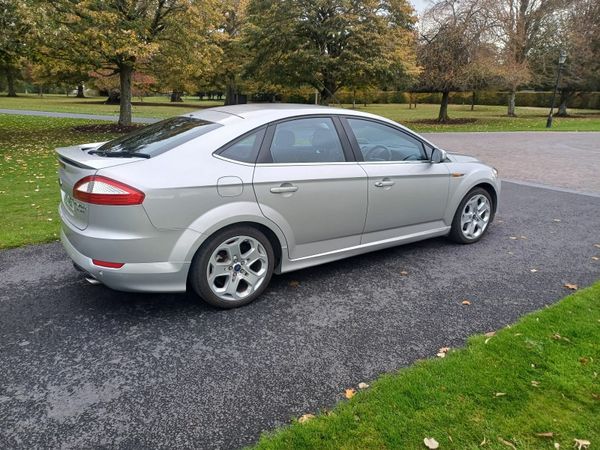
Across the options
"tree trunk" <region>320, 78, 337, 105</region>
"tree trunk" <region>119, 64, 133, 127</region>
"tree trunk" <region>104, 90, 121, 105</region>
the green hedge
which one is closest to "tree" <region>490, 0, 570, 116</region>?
"tree trunk" <region>320, 78, 337, 105</region>

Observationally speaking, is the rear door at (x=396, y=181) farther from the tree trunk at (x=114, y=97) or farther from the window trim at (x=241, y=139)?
the tree trunk at (x=114, y=97)

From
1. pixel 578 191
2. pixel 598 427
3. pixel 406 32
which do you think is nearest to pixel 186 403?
pixel 598 427

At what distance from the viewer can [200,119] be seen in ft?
13.2

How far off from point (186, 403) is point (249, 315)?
1.09m

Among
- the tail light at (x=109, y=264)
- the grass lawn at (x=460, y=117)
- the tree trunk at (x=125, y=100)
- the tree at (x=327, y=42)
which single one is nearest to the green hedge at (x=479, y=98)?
the grass lawn at (x=460, y=117)

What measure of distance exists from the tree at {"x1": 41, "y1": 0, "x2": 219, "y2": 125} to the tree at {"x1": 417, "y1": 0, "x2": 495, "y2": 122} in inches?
557

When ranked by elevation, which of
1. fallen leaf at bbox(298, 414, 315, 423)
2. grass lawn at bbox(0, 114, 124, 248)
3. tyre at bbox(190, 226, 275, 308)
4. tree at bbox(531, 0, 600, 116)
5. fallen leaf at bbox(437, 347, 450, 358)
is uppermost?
tree at bbox(531, 0, 600, 116)

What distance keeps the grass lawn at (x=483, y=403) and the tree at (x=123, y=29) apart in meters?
14.6

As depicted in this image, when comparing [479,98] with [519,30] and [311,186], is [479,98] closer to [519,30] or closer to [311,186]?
[519,30]

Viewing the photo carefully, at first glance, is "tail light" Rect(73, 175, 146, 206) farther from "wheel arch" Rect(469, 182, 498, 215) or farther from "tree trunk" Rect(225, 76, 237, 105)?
"tree trunk" Rect(225, 76, 237, 105)

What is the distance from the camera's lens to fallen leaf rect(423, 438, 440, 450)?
7.36 feet

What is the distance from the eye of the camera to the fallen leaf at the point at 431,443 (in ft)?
7.36

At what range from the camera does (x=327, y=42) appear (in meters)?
21.7

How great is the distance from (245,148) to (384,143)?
5.34ft
